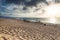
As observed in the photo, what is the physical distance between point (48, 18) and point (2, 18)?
4954 millimetres

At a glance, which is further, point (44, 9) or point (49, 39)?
point (44, 9)

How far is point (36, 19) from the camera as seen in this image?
18.9 m

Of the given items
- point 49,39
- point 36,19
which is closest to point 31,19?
point 36,19

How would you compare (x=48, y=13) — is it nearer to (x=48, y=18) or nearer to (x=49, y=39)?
(x=48, y=18)

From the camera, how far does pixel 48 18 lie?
18375 millimetres

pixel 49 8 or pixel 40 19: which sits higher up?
pixel 49 8

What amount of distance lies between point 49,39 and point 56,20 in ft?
23.7

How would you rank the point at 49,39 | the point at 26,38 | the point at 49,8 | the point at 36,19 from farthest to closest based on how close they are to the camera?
the point at 36,19 → the point at 49,8 → the point at 49,39 → the point at 26,38

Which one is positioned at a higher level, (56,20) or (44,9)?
(44,9)

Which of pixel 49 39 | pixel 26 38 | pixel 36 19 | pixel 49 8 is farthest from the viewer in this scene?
pixel 36 19

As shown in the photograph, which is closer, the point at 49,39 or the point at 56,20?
the point at 49,39

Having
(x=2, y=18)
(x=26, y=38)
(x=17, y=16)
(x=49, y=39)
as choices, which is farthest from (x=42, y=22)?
(x=26, y=38)

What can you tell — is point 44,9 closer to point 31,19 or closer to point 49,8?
point 49,8

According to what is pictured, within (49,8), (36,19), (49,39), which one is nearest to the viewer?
(49,39)
